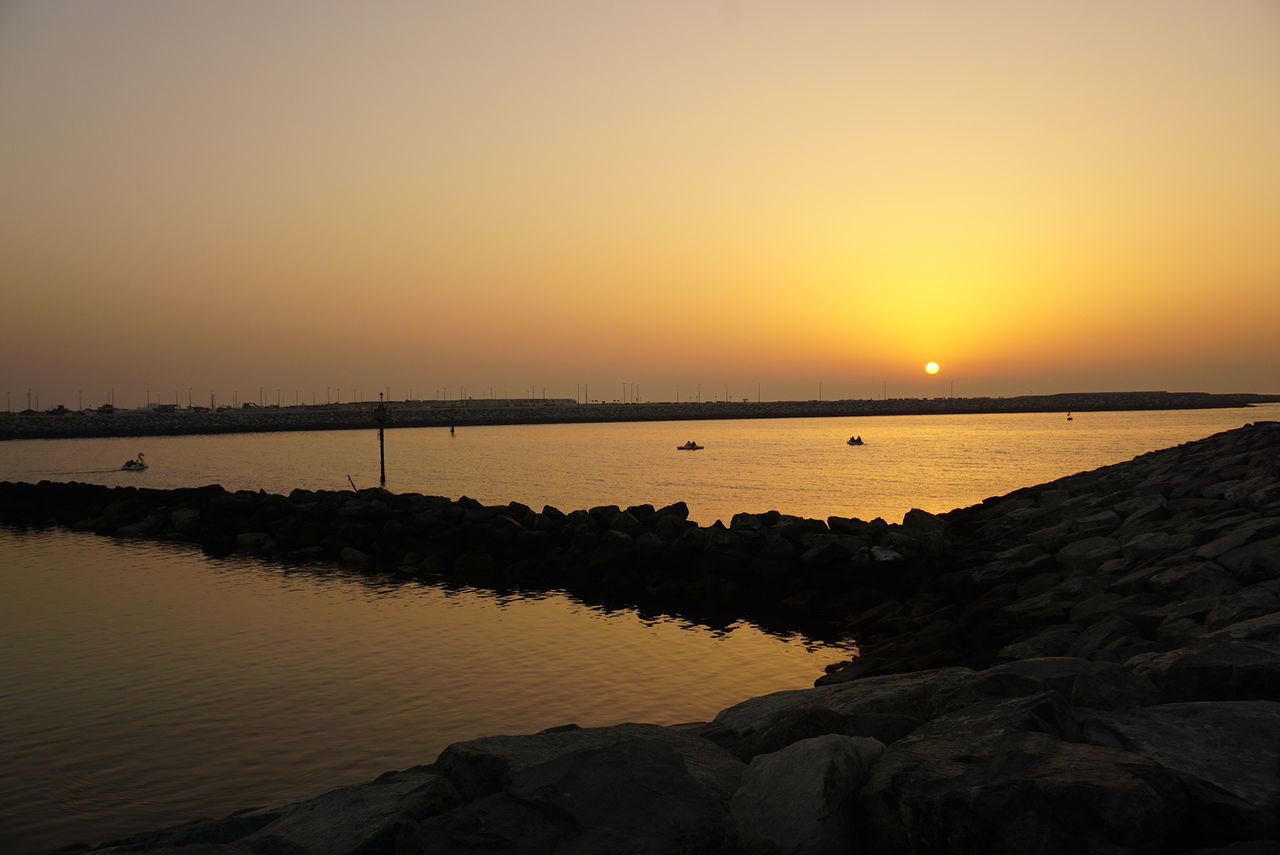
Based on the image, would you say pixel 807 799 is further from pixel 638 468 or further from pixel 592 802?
pixel 638 468

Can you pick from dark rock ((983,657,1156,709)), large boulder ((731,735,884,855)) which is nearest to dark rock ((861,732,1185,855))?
large boulder ((731,735,884,855))

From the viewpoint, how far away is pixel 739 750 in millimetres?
7312

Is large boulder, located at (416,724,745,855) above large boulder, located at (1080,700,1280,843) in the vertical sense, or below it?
below

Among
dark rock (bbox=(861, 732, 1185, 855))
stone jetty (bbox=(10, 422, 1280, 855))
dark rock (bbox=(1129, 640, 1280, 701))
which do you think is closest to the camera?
dark rock (bbox=(861, 732, 1185, 855))

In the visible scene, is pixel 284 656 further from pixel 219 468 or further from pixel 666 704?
pixel 219 468

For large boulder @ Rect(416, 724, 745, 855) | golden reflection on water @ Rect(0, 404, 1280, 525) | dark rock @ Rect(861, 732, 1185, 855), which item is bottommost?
golden reflection on water @ Rect(0, 404, 1280, 525)

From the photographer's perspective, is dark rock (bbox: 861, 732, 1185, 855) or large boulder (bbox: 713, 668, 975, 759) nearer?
dark rock (bbox: 861, 732, 1185, 855)

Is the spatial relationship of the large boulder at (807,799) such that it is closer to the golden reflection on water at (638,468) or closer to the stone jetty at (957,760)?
the stone jetty at (957,760)

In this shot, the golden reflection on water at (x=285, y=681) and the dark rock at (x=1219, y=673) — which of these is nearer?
the dark rock at (x=1219, y=673)

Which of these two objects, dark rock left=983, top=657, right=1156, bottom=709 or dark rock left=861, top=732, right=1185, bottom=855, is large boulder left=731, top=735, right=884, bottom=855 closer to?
dark rock left=861, top=732, right=1185, bottom=855

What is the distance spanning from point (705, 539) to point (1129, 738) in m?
16.3

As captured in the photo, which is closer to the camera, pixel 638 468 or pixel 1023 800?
pixel 1023 800

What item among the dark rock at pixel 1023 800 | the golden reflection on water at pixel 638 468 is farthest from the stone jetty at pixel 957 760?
the golden reflection on water at pixel 638 468

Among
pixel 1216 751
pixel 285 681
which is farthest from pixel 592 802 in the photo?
pixel 285 681
